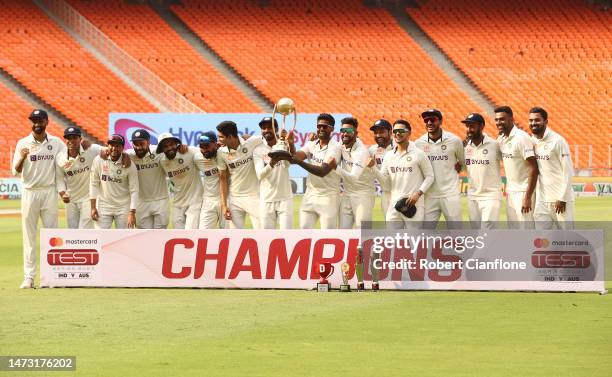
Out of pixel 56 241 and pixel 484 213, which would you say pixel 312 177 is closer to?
pixel 484 213

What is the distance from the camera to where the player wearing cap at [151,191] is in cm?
1388

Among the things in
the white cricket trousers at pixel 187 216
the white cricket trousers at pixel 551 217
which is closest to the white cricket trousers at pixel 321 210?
the white cricket trousers at pixel 187 216

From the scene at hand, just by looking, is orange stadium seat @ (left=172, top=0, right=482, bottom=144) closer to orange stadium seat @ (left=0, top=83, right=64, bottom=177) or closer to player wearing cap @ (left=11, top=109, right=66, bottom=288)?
orange stadium seat @ (left=0, top=83, right=64, bottom=177)

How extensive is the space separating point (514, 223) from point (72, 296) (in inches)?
204

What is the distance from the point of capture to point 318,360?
8188 mm

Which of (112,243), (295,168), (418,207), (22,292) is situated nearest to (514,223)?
(418,207)

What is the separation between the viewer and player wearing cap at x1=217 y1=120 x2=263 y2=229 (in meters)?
13.5

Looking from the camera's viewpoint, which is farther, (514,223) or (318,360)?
(514,223)

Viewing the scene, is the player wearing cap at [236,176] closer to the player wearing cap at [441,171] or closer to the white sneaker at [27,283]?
the player wearing cap at [441,171]

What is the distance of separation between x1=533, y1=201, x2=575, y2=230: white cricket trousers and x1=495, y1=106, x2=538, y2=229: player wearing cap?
106 mm

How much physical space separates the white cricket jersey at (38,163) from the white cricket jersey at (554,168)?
578cm

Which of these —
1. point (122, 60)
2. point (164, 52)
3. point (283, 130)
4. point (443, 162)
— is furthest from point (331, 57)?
point (283, 130)

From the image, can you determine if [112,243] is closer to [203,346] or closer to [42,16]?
[203,346]

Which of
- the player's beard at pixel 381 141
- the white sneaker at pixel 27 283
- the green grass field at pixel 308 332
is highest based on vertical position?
the player's beard at pixel 381 141
